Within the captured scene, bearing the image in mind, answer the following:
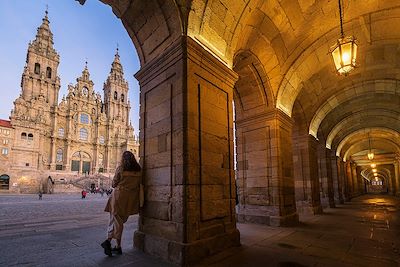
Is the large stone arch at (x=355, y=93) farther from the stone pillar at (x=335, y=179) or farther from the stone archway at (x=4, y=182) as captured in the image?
the stone archway at (x=4, y=182)

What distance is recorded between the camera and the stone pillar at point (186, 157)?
12.5 ft

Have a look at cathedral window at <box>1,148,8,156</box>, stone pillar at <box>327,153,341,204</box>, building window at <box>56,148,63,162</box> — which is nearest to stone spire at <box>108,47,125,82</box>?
building window at <box>56,148,63,162</box>

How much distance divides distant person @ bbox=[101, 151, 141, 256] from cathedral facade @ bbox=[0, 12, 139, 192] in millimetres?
41012

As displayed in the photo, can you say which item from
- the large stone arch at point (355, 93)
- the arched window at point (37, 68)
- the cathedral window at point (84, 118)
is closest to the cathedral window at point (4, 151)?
the cathedral window at point (84, 118)

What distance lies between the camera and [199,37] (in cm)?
454

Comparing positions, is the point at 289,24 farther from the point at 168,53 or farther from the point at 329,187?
the point at 329,187

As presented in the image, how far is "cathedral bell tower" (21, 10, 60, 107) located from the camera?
4541 cm

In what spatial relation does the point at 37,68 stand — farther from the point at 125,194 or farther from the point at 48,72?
the point at 125,194

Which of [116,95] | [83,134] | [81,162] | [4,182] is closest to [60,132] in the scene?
[83,134]

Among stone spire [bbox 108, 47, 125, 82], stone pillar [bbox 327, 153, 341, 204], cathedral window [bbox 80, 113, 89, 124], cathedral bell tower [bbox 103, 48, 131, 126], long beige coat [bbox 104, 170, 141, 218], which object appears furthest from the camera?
stone spire [bbox 108, 47, 125, 82]

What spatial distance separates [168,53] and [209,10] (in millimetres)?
1247

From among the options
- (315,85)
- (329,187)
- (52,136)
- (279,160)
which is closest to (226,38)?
(279,160)

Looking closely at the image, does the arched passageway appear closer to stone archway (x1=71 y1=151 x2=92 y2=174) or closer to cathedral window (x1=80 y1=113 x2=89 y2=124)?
stone archway (x1=71 y1=151 x2=92 y2=174)

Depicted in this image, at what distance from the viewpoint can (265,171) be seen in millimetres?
7449
